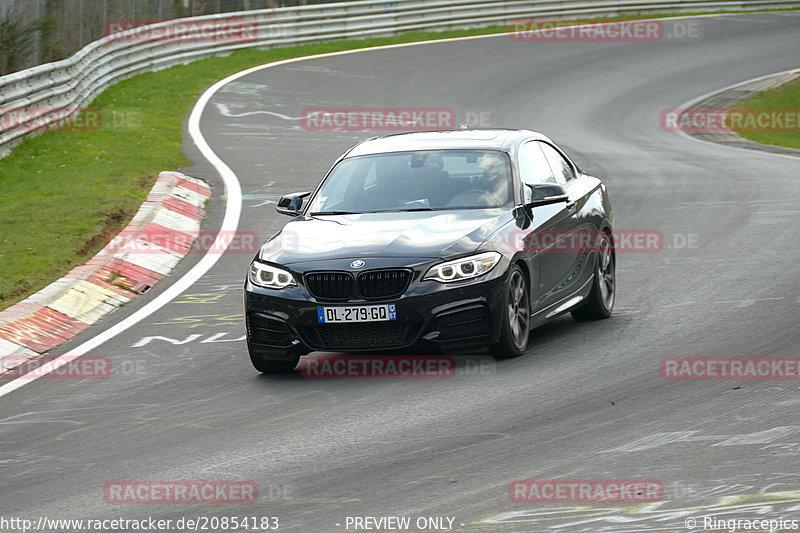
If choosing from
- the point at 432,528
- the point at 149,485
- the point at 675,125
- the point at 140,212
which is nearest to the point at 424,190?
the point at 149,485

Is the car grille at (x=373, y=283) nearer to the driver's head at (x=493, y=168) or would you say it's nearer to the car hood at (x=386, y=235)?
the car hood at (x=386, y=235)

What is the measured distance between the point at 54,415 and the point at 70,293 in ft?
11.6

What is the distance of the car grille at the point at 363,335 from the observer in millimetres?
8555

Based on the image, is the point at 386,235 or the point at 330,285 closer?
the point at 330,285

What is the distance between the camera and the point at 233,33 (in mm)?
35531

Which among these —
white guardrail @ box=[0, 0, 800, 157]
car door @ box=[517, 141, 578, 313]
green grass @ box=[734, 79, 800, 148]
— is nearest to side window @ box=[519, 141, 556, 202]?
car door @ box=[517, 141, 578, 313]

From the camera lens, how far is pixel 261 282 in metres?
8.95

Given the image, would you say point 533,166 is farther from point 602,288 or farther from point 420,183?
point 602,288

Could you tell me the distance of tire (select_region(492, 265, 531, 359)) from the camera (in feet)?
28.8

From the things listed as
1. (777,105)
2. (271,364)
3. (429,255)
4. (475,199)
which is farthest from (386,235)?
Answer: (777,105)

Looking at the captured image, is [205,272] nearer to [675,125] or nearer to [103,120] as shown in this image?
[103,120]

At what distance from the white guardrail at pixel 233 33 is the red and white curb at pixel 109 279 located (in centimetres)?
519

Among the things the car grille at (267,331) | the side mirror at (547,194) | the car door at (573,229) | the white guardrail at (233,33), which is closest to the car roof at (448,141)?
the car door at (573,229)

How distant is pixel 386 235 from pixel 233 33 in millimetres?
27618
